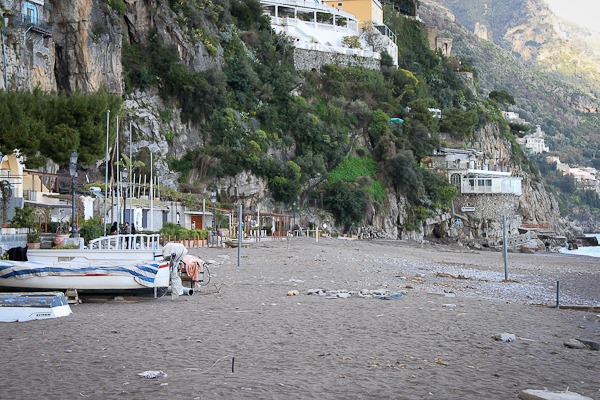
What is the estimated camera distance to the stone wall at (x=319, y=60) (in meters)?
66.4

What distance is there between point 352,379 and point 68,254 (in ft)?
26.0

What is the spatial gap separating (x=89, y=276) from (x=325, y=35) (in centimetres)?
5958

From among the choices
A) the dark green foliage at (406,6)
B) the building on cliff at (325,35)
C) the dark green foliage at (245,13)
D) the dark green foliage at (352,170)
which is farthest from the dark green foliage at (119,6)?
the dark green foliage at (406,6)

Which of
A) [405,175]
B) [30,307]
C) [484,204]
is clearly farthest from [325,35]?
[30,307]

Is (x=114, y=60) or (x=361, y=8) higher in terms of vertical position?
(x=361, y=8)

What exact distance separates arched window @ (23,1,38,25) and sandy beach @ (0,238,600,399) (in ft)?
87.5

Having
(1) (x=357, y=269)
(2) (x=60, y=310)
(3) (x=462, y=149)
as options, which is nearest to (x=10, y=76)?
(1) (x=357, y=269)

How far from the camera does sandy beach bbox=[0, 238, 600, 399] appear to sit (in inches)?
275

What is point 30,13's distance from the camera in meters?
37.9

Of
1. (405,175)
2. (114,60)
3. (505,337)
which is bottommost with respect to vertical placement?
(505,337)

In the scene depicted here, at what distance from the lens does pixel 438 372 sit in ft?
25.5

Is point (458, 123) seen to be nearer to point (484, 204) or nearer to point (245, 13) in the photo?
point (484, 204)

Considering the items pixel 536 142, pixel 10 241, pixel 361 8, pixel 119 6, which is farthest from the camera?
pixel 536 142

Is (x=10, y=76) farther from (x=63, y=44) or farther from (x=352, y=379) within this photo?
(x=352, y=379)
